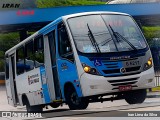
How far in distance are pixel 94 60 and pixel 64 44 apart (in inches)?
55.5

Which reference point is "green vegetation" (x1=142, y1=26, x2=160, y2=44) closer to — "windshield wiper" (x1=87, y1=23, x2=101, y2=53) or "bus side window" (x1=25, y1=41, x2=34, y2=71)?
"bus side window" (x1=25, y1=41, x2=34, y2=71)

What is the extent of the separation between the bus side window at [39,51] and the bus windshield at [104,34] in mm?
2241

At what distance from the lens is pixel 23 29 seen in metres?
43.0

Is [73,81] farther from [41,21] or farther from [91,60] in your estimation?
[41,21]

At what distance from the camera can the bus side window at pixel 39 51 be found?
15750 millimetres

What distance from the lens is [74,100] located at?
1373 centimetres

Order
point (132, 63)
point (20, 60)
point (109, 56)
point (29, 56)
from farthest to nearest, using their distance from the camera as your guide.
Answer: point (20, 60)
point (29, 56)
point (132, 63)
point (109, 56)

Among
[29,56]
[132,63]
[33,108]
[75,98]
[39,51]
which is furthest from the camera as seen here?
[33,108]

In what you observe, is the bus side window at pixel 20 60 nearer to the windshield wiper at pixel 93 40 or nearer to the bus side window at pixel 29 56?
the bus side window at pixel 29 56

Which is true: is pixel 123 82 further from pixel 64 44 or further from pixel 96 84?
pixel 64 44

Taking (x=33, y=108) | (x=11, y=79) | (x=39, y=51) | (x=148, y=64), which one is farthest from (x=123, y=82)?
(x=11, y=79)

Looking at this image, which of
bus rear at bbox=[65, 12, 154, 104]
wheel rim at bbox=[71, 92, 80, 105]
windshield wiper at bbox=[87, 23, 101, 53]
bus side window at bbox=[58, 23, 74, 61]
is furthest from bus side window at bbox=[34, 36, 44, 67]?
windshield wiper at bbox=[87, 23, 101, 53]

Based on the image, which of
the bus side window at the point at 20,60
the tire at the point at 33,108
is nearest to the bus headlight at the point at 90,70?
the tire at the point at 33,108

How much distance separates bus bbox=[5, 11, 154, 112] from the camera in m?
13.1
